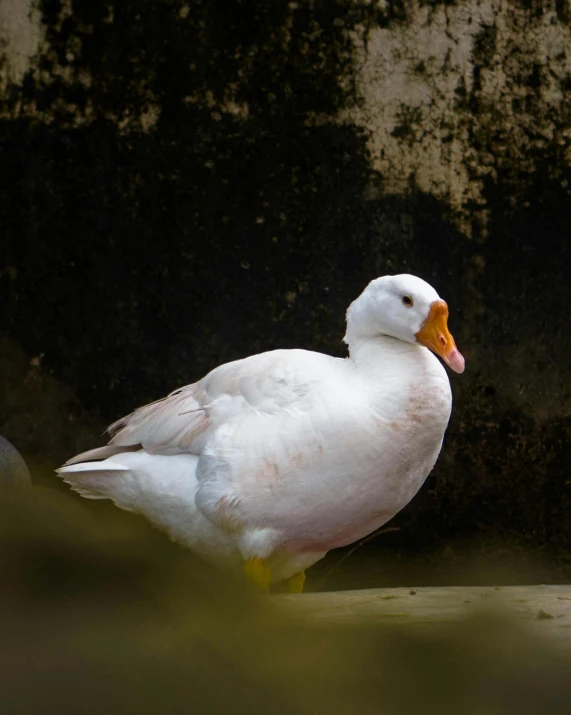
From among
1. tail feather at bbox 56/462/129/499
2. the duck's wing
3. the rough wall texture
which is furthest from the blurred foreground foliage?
the rough wall texture

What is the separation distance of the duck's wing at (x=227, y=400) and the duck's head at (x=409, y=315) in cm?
20

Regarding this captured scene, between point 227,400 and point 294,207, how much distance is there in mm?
1087

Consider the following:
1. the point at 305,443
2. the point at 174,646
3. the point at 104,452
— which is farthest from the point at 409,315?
the point at 174,646

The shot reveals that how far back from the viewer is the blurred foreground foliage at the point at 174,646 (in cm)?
55

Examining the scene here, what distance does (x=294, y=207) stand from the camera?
149 inches

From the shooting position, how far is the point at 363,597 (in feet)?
6.74

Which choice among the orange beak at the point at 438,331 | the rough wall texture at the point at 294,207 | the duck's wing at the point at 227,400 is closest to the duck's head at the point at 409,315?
the orange beak at the point at 438,331

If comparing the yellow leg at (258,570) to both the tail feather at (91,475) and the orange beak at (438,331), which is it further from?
the orange beak at (438,331)

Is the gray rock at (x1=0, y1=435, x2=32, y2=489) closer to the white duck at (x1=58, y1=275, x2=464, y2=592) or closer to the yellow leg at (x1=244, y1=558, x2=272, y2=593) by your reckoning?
the white duck at (x1=58, y1=275, x2=464, y2=592)

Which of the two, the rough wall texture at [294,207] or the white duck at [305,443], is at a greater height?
the rough wall texture at [294,207]

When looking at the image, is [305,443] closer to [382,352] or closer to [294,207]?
[382,352]

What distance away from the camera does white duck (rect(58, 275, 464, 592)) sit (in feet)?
9.23

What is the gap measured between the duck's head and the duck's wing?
0.20 meters

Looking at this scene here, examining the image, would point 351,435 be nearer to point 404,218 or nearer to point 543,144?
point 404,218
